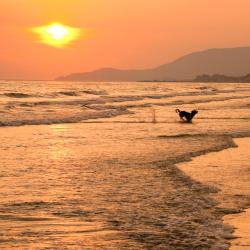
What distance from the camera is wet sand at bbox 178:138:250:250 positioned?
6.66m

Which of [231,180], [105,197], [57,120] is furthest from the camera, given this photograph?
[57,120]

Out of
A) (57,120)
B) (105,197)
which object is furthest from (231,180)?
(57,120)

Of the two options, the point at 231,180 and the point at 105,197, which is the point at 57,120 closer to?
the point at 231,180

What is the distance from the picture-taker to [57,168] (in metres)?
11.0

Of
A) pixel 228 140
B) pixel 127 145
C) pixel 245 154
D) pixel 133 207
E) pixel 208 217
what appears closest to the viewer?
pixel 208 217

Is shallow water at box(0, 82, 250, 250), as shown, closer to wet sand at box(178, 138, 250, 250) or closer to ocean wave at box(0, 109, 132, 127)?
wet sand at box(178, 138, 250, 250)

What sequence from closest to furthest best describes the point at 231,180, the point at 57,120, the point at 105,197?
1. the point at 105,197
2. the point at 231,180
3. the point at 57,120

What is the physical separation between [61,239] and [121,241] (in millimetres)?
648

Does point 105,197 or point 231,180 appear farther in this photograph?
point 231,180

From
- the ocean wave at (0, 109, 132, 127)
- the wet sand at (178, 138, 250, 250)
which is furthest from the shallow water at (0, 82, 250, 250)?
the ocean wave at (0, 109, 132, 127)

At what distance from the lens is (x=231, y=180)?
9.73 m

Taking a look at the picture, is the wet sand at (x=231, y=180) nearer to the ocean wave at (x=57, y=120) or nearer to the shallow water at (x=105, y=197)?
the shallow water at (x=105, y=197)

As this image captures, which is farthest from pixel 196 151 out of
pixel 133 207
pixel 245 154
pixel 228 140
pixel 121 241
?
pixel 121 241

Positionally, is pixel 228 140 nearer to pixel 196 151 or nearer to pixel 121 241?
pixel 196 151
